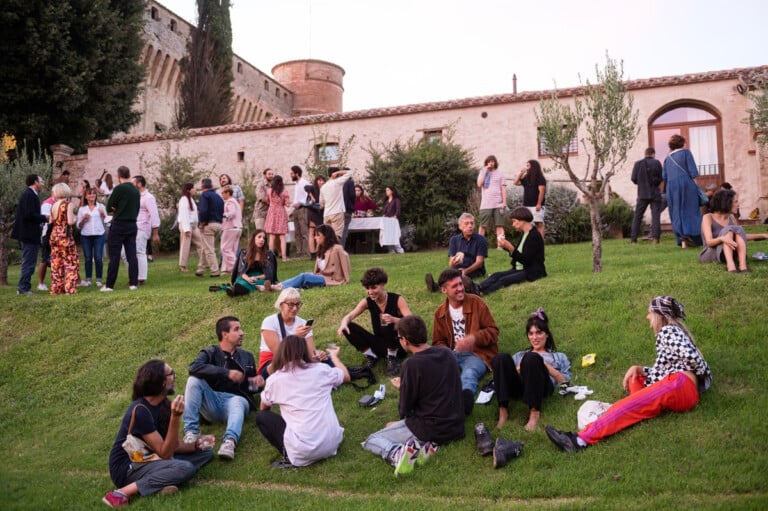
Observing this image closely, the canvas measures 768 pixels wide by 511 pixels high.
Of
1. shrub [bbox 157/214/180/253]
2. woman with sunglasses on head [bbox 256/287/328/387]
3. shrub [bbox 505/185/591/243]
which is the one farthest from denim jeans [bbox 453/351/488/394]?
shrub [bbox 157/214/180/253]

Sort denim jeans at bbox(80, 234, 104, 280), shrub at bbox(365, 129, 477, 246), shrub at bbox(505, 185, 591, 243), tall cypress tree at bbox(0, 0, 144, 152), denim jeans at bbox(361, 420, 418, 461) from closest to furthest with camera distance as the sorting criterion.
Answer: denim jeans at bbox(361, 420, 418, 461), denim jeans at bbox(80, 234, 104, 280), shrub at bbox(505, 185, 591, 243), shrub at bbox(365, 129, 477, 246), tall cypress tree at bbox(0, 0, 144, 152)

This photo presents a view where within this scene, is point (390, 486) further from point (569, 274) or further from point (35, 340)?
point (35, 340)

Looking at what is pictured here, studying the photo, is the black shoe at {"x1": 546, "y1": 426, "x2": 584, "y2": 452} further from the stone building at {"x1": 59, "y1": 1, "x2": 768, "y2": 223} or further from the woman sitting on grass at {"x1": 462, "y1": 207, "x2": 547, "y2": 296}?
the stone building at {"x1": 59, "y1": 1, "x2": 768, "y2": 223}

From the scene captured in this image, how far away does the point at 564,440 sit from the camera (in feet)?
18.8

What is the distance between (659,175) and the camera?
1395cm

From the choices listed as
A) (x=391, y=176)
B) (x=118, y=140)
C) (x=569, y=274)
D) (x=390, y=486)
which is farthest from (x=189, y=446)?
(x=118, y=140)

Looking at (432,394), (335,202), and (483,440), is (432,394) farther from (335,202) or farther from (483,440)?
(335,202)

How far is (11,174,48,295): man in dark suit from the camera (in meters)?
12.4

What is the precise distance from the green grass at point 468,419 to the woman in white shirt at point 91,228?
116 cm

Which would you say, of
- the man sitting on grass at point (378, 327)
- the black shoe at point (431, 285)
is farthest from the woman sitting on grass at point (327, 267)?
the man sitting on grass at point (378, 327)

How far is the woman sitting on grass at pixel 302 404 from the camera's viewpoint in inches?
237

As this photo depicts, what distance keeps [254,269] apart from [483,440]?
249 inches

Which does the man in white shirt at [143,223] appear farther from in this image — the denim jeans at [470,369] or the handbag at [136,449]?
the denim jeans at [470,369]

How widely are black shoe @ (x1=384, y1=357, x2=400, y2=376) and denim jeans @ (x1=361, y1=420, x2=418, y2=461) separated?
1605 millimetres
